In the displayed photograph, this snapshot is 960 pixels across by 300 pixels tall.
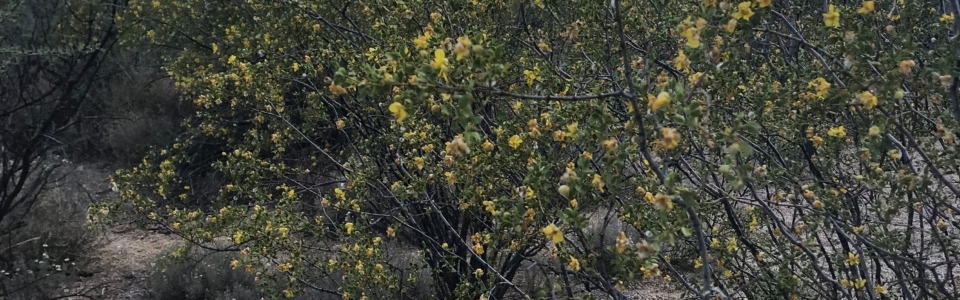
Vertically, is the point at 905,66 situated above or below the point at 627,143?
above

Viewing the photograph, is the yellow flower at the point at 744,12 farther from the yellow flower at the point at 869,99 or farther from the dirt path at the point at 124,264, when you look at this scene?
the dirt path at the point at 124,264

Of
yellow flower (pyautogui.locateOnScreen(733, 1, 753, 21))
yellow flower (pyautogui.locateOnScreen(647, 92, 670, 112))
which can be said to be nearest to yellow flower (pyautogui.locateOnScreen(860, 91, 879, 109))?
yellow flower (pyautogui.locateOnScreen(733, 1, 753, 21))

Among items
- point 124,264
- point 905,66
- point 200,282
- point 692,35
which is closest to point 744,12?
point 692,35

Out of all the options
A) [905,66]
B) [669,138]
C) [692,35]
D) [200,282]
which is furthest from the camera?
[200,282]

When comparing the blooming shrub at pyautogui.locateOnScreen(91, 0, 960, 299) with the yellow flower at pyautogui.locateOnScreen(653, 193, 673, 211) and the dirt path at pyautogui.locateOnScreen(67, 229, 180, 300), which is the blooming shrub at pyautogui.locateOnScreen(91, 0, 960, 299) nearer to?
the yellow flower at pyautogui.locateOnScreen(653, 193, 673, 211)

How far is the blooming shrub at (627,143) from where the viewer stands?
1588 millimetres

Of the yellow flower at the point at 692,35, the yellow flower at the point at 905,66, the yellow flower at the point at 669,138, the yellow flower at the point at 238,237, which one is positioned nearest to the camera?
the yellow flower at the point at 669,138

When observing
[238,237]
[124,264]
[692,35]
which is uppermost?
[692,35]

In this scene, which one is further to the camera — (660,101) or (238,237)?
(238,237)

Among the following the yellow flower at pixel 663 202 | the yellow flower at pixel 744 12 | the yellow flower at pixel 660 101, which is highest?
the yellow flower at pixel 744 12

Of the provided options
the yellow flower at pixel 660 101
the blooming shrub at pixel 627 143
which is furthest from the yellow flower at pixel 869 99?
the yellow flower at pixel 660 101

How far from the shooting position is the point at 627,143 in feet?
5.37

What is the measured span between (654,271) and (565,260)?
0.35 m

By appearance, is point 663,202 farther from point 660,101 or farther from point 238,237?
point 238,237
